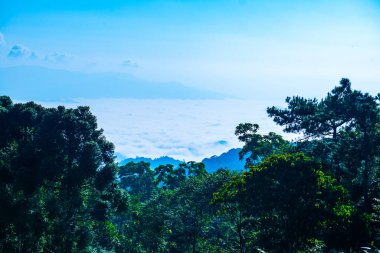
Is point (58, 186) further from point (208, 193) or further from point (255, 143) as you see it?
point (255, 143)

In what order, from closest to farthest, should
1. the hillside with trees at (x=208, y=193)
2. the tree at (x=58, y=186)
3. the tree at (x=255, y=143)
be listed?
1. the hillside with trees at (x=208, y=193)
2. the tree at (x=58, y=186)
3. the tree at (x=255, y=143)

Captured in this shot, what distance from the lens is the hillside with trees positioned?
19359mm

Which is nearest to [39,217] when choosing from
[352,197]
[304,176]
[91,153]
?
[91,153]

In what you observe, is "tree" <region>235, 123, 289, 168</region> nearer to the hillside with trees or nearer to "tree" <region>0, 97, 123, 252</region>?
the hillside with trees

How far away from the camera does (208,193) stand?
109 feet

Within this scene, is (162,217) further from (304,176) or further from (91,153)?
(304,176)

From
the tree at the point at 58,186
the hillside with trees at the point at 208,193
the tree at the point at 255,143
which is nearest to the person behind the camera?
the hillside with trees at the point at 208,193

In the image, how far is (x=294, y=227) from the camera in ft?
62.6

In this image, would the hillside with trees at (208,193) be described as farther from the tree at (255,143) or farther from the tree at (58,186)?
the tree at (255,143)

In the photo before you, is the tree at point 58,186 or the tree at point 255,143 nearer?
the tree at point 58,186

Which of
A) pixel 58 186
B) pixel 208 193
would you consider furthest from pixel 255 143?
pixel 58 186

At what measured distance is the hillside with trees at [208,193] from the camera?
19359 mm

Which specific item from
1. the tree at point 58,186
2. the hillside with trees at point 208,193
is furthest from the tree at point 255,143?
the tree at point 58,186

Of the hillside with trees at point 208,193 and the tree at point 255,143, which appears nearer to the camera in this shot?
the hillside with trees at point 208,193
